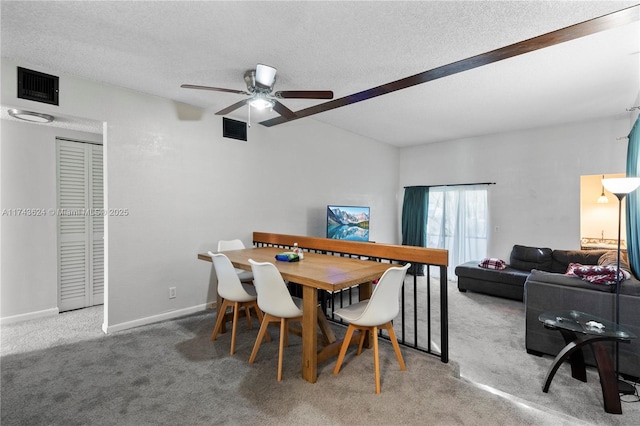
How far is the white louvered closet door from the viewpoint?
143 inches

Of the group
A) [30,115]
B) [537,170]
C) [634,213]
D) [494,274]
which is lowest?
[494,274]

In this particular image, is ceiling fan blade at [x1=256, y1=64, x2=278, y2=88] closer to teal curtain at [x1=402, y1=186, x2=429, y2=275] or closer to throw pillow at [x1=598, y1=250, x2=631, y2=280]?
throw pillow at [x1=598, y1=250, x2=631, y2=280]

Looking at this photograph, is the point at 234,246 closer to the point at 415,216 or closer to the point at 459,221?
the point at 415,216

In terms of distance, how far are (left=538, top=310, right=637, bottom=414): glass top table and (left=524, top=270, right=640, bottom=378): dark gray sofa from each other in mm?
290

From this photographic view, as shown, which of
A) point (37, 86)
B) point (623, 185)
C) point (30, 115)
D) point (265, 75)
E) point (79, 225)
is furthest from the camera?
point (79, 225)

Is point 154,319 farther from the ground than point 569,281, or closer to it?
closer to it

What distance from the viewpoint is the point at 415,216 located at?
6379mm

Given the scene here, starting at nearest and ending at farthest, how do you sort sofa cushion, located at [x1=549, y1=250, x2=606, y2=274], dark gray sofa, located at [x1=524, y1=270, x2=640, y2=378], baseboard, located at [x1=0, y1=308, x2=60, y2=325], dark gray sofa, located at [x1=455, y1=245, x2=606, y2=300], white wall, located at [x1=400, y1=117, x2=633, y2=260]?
dark gray sofa, located at [x1=524, y1=270, x2=640, y2=378] → baseboard, located at [x1=0, y1=308, x2=60, y2=325] → sofa cushion, located at [x1=549, y1=250, x2=606, y2=274] → dark gray sofa, located at [x1=455, y1=245, x2=606, y2=300] → white wall, located at [x1=400, y1=117, x2=633, y2=260]

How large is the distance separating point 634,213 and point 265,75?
387 cm

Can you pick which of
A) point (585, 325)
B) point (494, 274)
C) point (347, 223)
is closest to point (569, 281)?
point (585, 325)

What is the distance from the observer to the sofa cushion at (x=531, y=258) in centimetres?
466

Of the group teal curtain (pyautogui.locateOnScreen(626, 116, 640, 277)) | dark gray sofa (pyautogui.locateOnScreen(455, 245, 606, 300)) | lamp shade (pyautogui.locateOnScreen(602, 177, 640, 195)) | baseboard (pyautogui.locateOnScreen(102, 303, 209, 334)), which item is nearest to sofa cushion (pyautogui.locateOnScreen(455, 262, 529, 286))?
dark gray sofa (pyautogui.locateOnScreen(455, 245, 606, 300))

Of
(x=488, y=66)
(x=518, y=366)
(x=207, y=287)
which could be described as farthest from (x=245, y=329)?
(x=488, y=66)

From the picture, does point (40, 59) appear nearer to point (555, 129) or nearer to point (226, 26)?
point (226, 26)
